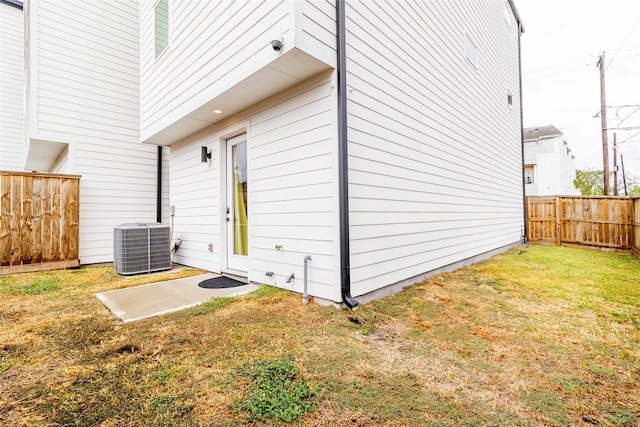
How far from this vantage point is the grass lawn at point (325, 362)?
59.0 inches

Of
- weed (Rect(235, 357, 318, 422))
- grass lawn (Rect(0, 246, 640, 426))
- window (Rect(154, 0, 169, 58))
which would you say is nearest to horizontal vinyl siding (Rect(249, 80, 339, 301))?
grass lawn (Rect(0, 246, 640, 426))

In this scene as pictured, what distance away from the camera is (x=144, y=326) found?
8.49ft

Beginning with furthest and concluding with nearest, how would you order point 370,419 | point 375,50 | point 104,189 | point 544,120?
1. point 544,120
2. point 104,189
3. point 375,50
4. point 370,419

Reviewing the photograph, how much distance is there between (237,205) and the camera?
179 inches

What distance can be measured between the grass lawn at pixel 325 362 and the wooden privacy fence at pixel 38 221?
6.89ft

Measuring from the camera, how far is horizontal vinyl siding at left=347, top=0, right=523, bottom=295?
3332mm

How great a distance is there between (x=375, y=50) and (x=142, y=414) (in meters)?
4.08

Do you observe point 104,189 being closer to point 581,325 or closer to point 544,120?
point 581,325

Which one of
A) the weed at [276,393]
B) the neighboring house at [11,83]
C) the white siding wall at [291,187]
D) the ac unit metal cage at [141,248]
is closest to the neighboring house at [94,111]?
the ac unit metal cage at [141,248]

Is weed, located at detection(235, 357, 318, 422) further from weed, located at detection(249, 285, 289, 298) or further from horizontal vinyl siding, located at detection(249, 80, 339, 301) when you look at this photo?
weed, located at detection(249, 285, 289, 298)

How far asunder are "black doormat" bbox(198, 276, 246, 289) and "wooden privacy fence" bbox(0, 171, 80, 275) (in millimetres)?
3335

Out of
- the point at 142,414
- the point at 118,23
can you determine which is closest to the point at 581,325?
the point at 142,414

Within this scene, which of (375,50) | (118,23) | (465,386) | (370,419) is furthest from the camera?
(118,23)

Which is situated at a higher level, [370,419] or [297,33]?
[297,33]
